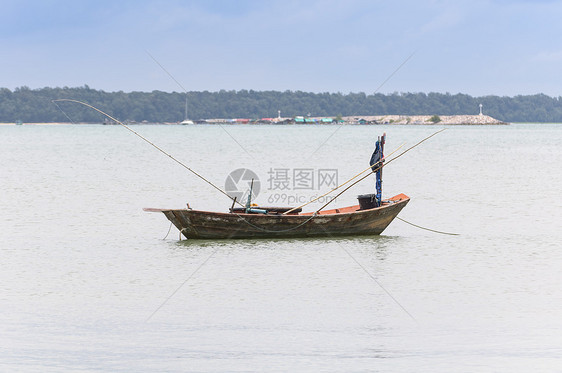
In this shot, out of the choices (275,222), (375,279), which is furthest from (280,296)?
(275,222)

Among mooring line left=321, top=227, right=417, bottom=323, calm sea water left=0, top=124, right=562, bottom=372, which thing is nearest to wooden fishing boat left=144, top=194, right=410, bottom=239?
calm sea water left=0, top=124, right=562, bottom=372

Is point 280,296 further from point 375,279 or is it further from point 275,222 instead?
point 275,222

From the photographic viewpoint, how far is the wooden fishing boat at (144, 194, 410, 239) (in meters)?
17.5

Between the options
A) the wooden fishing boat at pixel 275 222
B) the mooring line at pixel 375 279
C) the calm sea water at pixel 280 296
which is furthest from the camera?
the wooden fishing boat at pixel 275 222

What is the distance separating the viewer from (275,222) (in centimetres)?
1767

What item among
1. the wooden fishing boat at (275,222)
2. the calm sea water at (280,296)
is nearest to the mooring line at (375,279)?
the calm sea water at (280,296)

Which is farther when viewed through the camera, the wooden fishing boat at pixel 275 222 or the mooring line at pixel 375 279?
the wooden fishing boat at pixel 275 222

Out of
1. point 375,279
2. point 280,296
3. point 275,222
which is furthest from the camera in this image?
point 275,222

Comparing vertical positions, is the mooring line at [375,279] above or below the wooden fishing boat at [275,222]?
below

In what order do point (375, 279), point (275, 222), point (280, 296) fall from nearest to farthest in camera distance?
point (280, 296)
point (375, 279)
point (275, 222)

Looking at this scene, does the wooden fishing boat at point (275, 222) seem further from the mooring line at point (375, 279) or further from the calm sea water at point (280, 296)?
the mooring line at point (375, 279)

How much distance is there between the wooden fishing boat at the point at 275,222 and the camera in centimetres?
1753

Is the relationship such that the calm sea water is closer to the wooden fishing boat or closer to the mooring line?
the mooring line

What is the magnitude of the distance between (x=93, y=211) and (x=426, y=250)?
12456 millimetres
